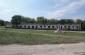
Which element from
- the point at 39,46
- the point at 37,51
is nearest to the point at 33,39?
the point at 39,46

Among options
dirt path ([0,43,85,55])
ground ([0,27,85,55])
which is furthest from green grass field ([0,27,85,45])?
dirt path ([0,43,85,55])

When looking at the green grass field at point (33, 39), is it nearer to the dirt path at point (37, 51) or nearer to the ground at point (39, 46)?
the ground at point (39, 46)

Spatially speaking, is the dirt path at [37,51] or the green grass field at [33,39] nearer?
the dirt path at [37,51]

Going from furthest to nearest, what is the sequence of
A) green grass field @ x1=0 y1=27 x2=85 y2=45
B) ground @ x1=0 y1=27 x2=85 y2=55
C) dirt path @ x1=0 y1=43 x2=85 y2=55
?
green grass field @ x1=0 y1=27 x2=85 y2=45 < ground @ x1=0 y1=27 x2=85 y2=55 < dirt path @ x1=0 y1=43 x2=85 y2=55

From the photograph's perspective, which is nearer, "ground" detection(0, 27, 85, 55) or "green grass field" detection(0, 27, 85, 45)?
"ground" detection(0, 27, 85, 55)

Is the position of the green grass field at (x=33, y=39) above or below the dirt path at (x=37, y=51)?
above

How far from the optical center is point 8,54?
1384 cm

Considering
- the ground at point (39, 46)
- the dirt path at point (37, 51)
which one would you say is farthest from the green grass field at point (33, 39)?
the dirt path at point (37, 51)

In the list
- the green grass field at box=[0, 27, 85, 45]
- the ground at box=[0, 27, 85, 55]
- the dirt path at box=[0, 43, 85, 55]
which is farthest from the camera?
the green grass field at box=[0, 27, 85, 45]

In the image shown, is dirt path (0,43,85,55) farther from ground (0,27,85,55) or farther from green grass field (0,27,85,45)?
green grass field (0,27,85,45)

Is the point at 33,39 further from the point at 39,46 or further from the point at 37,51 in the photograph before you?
the point at 37,51

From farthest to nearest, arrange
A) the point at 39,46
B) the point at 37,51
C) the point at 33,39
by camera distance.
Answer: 1. the point at 33,39
2. the point at 39,46
3. the point at 37,51

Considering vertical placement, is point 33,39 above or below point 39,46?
above

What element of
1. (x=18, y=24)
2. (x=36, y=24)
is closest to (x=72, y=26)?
(x=36, y=24)
